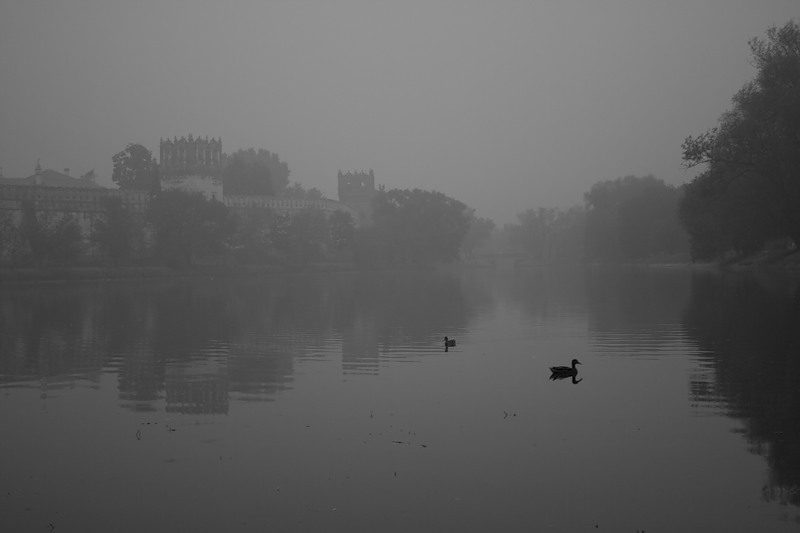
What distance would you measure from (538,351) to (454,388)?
19.2 ft

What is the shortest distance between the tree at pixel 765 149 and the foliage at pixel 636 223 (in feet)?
142

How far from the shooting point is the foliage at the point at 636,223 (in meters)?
101

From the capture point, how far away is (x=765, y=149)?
44.4m

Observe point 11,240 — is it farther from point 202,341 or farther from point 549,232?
point 549,232

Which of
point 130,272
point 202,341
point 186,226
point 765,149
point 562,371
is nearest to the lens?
point 562,371

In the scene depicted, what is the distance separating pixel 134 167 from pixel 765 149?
4547 inches

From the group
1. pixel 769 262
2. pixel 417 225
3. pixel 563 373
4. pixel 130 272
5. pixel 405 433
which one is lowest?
pixel 405 433

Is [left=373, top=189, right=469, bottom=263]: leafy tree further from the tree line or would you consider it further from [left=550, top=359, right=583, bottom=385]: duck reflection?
[left=550, top=359, right=583, bottom=385]: duck reflection

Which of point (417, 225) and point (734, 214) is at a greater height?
point (417, 225)

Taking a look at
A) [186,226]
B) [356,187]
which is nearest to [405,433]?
[186,226]

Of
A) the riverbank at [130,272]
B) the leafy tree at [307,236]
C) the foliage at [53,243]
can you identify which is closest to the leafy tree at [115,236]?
the riverbank at [130,272]

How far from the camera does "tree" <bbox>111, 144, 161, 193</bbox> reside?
5428 inches

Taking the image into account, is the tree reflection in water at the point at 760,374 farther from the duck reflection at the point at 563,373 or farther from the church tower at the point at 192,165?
the church tower at the point at 192,165

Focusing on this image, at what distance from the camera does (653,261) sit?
108812mm
